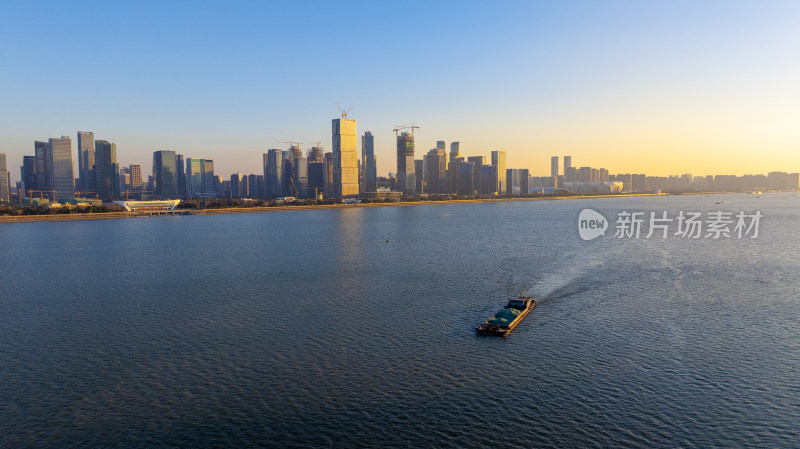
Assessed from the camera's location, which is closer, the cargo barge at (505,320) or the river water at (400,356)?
the river water at (400,356)

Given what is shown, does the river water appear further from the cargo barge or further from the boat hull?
the cargo barge

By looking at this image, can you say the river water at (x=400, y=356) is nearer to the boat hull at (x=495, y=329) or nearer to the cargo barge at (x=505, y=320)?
the boat hull at (x=495, y=329)

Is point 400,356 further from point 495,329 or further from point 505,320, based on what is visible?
point 505,320

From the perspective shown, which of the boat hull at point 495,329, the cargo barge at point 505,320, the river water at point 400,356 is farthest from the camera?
the cargo barge at point 505,320

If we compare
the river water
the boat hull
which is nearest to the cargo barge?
the boat hull

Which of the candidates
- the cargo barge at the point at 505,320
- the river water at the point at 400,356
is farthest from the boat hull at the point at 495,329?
the river water at the point at 400,356

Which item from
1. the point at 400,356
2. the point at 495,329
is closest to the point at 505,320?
the point at 495,329

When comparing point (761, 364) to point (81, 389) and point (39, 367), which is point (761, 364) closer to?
point (81, 389)

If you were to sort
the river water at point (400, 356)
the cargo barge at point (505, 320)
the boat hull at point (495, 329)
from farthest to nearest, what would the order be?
1. the cargo barge at point (505, 320)
2. the boat hull at point (495, 329)
3. the river water at point (400, 356)
